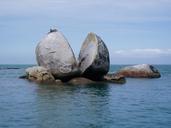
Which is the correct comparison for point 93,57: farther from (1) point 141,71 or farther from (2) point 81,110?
(2) point 81,110

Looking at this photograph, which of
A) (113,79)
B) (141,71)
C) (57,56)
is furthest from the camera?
(141,71)

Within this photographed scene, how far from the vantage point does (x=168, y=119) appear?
2448cm

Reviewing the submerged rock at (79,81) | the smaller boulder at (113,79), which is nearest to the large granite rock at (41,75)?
the submerged rock at (79,81)

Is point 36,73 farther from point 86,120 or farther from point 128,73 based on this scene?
point 86,120

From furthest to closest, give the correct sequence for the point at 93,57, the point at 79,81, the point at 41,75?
the point at 41,75, the point at 79,81, the point at 93,57

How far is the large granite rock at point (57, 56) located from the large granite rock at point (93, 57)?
4.02 feet

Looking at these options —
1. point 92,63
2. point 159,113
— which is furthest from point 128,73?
point 159,113

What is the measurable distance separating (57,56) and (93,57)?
3.65m

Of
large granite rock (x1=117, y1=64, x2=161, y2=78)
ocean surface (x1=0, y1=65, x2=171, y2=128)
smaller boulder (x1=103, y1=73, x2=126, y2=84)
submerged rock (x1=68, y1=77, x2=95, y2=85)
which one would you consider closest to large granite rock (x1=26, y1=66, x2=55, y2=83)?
submerged rock (x1=68, y1=77, x2=95, y2=85)

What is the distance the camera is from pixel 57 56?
Answer: 161 ft

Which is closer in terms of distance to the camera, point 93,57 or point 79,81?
point 93,57

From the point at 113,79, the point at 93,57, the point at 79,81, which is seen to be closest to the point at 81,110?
the point at 93,57

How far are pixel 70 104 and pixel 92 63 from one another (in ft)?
59.3

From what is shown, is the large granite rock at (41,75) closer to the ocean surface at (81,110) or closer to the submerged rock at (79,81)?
the submerged rock at (79,81)
